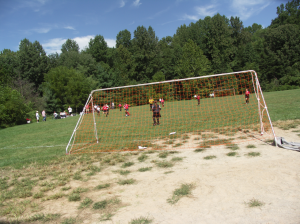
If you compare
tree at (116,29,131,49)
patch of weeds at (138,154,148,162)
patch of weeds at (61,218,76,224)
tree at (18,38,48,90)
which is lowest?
patch of weeds at (61,218,76,224)

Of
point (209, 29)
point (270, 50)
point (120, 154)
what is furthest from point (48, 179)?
point (209, 29)

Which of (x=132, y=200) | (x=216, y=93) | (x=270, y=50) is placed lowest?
(x=132, y=200)

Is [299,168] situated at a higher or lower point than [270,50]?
lower

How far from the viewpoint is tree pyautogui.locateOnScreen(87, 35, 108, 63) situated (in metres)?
71.3

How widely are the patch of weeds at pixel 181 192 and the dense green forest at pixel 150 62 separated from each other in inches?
1465

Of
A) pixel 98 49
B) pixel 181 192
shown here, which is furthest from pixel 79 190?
pixel 98 49

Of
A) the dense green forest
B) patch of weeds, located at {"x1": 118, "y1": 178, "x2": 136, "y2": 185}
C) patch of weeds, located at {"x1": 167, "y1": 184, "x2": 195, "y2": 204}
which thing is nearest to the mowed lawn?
patch of weeds, located at {"x1": 118, "y1": 178, "x2": 136, "y2": 185}

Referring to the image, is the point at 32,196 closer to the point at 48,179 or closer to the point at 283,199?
the point at 48,179

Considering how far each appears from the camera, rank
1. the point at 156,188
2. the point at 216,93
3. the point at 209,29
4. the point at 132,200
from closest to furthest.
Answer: the point at 132,200 < the point at 156,188 < the point at 216,93 < the point at 209,29

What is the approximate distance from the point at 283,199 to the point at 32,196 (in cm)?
540

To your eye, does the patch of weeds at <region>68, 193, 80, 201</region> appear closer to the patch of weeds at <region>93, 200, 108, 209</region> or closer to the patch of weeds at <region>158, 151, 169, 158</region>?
the patch of weeds at <region>93, 200, 108, 209</region>

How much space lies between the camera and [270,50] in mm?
58156

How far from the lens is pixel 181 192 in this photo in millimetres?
4594

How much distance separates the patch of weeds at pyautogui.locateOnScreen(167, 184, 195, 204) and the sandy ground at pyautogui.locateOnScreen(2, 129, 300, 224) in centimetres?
10
